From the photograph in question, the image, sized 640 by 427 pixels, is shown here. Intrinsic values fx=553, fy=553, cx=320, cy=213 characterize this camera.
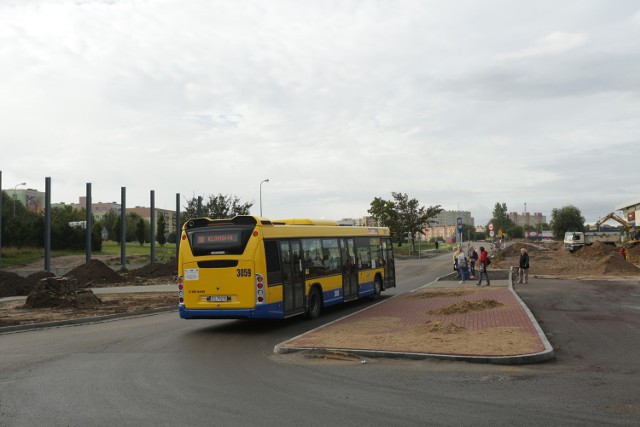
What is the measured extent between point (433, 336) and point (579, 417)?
5189 millimetres

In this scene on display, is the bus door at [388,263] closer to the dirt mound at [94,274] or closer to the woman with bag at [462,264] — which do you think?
the woman with bag at [462,264]

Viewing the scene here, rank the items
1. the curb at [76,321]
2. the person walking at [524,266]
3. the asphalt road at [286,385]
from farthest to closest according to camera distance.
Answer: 1. the person walking at [524,266]
2. the curb at [76,321]
3. the asphalt road at [286,385]

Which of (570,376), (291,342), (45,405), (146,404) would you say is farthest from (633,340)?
(45,405)

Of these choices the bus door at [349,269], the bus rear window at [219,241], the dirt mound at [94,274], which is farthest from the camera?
the dirt mound at [94,274]

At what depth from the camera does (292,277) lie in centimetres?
1412

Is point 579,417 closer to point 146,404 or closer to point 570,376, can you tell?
point 570,376

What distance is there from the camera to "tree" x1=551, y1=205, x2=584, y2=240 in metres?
128

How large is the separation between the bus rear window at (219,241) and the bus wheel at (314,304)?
9.76 feet

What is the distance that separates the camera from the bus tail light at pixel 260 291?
12.8 m

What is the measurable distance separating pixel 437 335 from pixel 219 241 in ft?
18.2

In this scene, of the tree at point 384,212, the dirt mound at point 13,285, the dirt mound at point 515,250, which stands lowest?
the dirt mound at point 13,285

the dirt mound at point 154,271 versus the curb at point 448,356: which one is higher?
the dirt mound at point 154,271

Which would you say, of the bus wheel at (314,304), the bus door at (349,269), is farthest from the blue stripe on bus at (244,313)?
the bus door at (349,269)

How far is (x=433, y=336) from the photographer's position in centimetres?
1109
